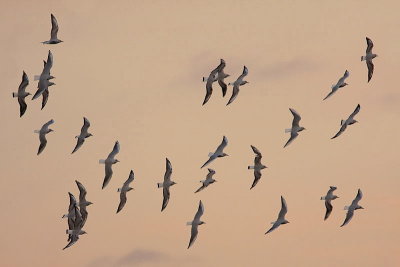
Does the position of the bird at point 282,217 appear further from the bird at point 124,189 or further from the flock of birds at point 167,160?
the bird at point 124,189

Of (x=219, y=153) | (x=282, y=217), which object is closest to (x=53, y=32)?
(x=219, y=153)

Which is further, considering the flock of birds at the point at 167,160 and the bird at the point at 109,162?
the bird at the point at 109,162

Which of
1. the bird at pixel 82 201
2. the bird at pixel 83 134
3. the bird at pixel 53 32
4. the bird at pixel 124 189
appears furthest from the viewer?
the bird at pixel 124 189

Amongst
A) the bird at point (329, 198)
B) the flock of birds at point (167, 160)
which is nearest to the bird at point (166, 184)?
the flock of birds at point (167, 160)

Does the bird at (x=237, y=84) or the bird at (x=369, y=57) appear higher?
the bird at (x=369, y=57)

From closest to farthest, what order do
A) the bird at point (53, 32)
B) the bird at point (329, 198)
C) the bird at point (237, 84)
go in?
1. the bird at point (53, 32)
2. the bird at point (237, 84)
3. the bird at point (329, 198)

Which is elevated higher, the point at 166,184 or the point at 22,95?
the point at 22,95

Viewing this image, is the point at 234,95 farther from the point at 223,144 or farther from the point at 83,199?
the point at 83,199

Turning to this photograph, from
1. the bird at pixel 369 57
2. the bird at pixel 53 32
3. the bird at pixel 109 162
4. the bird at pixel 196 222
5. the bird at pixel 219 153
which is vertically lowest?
the bird at pixel 196 222

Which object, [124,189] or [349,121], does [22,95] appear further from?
[349,121]

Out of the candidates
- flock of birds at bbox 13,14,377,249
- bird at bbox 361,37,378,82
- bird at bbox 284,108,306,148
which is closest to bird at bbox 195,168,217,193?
flock of birds at bbox 13,14,377,249

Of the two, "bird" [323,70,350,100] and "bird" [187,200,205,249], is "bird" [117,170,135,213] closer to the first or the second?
"bird" [187,200,205,249]

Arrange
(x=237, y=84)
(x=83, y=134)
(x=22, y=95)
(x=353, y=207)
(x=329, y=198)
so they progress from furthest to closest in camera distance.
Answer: (x=353, y=207)
(x=237, y=84)
(x=329, y=198)
(x=83, y=134)
(x=22, y=95)

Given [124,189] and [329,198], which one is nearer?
[124,189]
